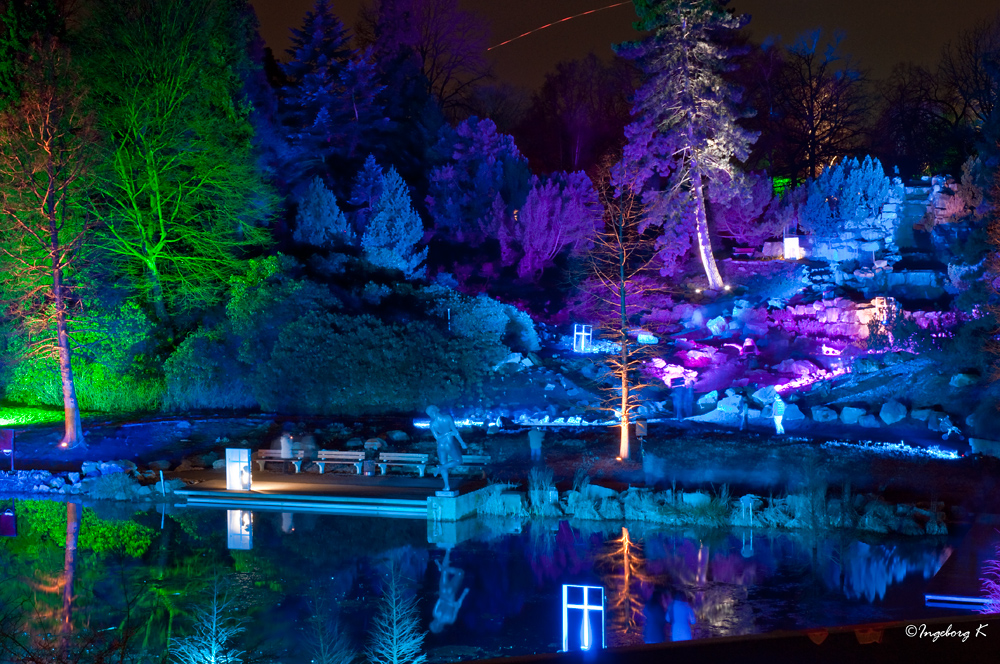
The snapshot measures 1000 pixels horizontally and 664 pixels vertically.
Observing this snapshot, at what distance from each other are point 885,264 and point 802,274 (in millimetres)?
2949

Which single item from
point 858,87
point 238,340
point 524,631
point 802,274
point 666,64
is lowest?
point 524,631

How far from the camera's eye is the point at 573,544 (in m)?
12.4

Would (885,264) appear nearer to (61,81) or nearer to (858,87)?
(858,87)

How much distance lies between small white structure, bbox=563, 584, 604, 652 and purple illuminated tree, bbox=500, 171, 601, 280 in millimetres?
23322

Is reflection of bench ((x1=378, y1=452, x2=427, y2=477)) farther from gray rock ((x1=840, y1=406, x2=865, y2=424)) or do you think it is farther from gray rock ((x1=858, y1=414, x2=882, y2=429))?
gray rock ((x1=858, y1=414, x2=882, y2=429))

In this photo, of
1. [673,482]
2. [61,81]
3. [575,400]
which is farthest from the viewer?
[575,400]

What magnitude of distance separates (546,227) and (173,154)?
44.0ft

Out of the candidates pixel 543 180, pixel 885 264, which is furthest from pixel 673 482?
pixel 543 180

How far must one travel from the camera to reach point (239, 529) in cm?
1326

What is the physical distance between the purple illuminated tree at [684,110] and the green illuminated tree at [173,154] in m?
14.2

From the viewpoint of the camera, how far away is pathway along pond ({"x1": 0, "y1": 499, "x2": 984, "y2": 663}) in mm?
8742

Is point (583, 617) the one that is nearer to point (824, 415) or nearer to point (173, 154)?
point (824, 415)

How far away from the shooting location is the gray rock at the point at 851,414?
21422mm

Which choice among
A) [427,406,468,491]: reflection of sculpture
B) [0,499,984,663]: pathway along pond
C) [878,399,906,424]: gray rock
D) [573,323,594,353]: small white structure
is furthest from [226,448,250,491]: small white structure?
[573,323,594,353]: small white structure
